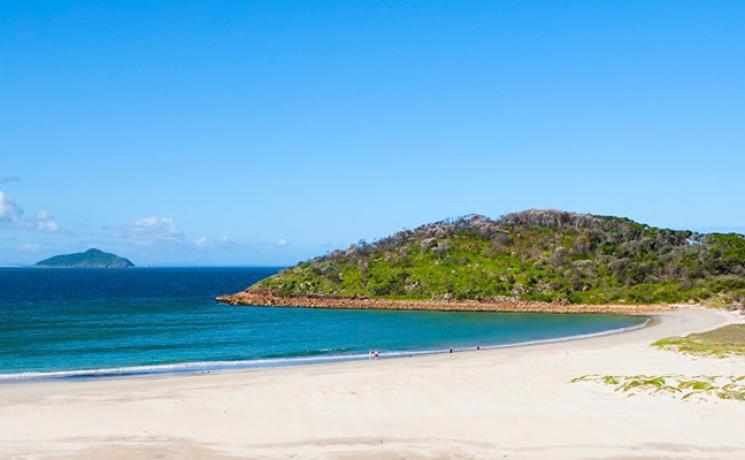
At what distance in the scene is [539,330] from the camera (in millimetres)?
66000

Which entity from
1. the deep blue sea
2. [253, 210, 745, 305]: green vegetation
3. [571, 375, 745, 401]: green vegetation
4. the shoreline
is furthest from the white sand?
[253, 210, 745, 305]: green vegetation

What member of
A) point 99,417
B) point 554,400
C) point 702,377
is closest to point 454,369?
point 554,400

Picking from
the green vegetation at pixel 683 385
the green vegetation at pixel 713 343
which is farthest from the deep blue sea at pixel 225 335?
the green vegetation at pixel 683 385

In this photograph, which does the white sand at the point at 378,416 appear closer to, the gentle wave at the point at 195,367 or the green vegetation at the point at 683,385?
the green vegetation at the point at 683,385

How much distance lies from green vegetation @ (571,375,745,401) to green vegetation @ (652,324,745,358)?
10500 mm

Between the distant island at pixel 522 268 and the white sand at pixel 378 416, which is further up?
the distant island at pixel 522 268

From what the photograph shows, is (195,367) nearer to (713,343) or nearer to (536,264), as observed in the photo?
(713,343)

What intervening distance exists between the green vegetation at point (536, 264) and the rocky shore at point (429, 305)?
2.44 m

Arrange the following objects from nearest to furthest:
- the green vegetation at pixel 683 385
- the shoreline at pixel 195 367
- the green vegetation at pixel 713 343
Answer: the green vegetation at pixel 683 385
the shoreline at pixel 195 367
the green vegetation at pixel 713 343

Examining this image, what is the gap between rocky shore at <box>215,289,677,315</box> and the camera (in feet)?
Result: 287

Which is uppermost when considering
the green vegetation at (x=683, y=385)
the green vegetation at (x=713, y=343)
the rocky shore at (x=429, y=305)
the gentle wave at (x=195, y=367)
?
the rocky shore at (x=429, y=305)

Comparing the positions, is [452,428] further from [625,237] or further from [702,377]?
[625,237]

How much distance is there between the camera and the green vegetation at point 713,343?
4000cm

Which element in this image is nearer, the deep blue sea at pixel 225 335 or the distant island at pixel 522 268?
the deep blue sea at pixel 225 335
